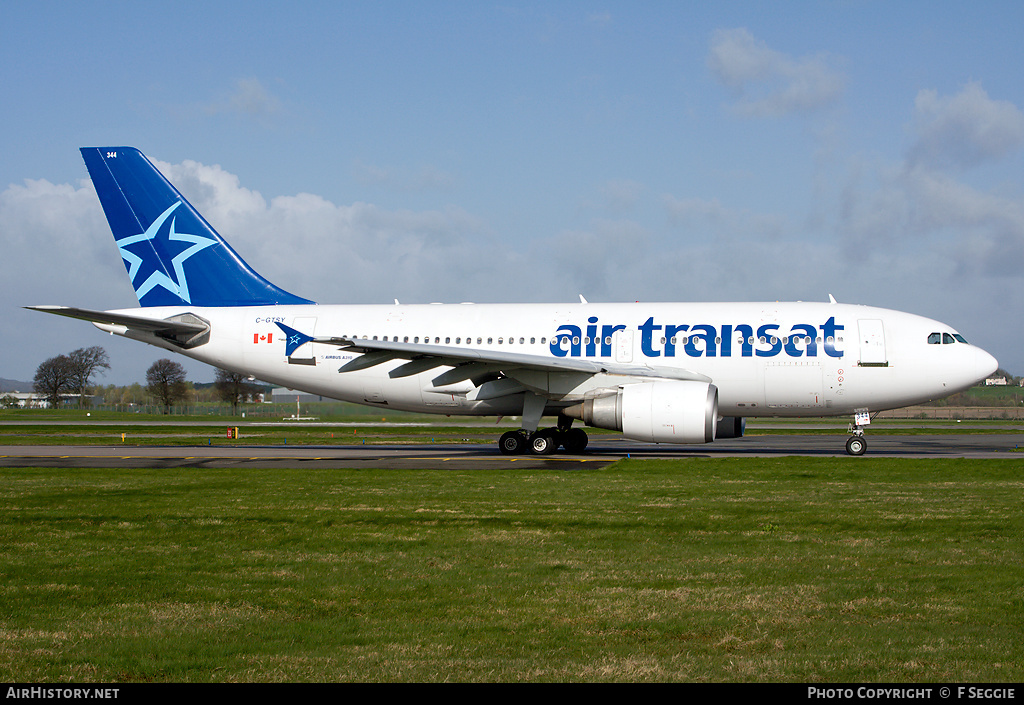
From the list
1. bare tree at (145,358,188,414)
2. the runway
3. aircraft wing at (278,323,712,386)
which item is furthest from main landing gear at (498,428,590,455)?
bare tree at (145,358,188,414)

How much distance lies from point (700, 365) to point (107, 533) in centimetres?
1578

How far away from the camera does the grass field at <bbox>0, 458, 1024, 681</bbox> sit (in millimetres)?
5582

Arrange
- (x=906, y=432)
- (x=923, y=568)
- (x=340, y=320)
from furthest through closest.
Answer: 1. (x=906, y=432)
2. (x=340, y=320)
3. (x=923, y=568)

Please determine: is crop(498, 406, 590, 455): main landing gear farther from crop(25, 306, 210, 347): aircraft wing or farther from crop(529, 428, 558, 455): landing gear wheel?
crop(25, 306, 210, 347): aircraft wing

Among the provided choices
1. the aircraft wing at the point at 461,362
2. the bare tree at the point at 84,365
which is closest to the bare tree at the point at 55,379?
the bare tree at the point at 84,365

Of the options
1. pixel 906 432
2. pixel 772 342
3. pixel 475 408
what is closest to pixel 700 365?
pixel 772 342

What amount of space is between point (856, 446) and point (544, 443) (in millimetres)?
8144

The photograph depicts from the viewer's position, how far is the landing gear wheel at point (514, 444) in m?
24.0

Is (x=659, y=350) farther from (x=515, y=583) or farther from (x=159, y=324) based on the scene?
(x=515, y=583)

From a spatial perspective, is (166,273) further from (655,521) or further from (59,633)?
(59,633)

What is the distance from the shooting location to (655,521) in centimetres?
1135

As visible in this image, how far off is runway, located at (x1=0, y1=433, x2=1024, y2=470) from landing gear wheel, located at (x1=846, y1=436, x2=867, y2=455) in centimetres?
26

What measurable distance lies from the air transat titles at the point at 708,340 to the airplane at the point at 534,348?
0.10ft

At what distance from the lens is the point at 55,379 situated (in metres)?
117
